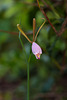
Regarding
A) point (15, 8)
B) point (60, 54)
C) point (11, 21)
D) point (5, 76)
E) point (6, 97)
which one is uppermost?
point (11, 21)

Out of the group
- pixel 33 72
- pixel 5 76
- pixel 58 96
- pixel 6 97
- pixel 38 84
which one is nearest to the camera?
pixel 58 96

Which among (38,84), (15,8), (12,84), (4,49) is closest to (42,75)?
(38,84)

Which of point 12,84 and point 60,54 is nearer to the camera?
point 60,54

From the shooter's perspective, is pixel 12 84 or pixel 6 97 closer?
pixel 6 97

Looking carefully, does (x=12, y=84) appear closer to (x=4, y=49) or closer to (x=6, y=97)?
(x=6, y=97)

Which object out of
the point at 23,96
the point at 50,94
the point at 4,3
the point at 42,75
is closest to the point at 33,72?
the point at 42,75

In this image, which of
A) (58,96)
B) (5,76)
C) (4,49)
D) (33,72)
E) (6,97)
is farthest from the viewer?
(4,49)

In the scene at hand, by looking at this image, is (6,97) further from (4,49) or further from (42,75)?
(4,49)

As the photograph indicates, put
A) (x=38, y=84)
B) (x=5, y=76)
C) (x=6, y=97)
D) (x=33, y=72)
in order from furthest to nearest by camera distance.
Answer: (x=5, y=76) < (x=33, y=72) < (x=6, y=97) < (x=38, y=84)

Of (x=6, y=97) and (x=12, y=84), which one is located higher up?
(x=12, y=84)
